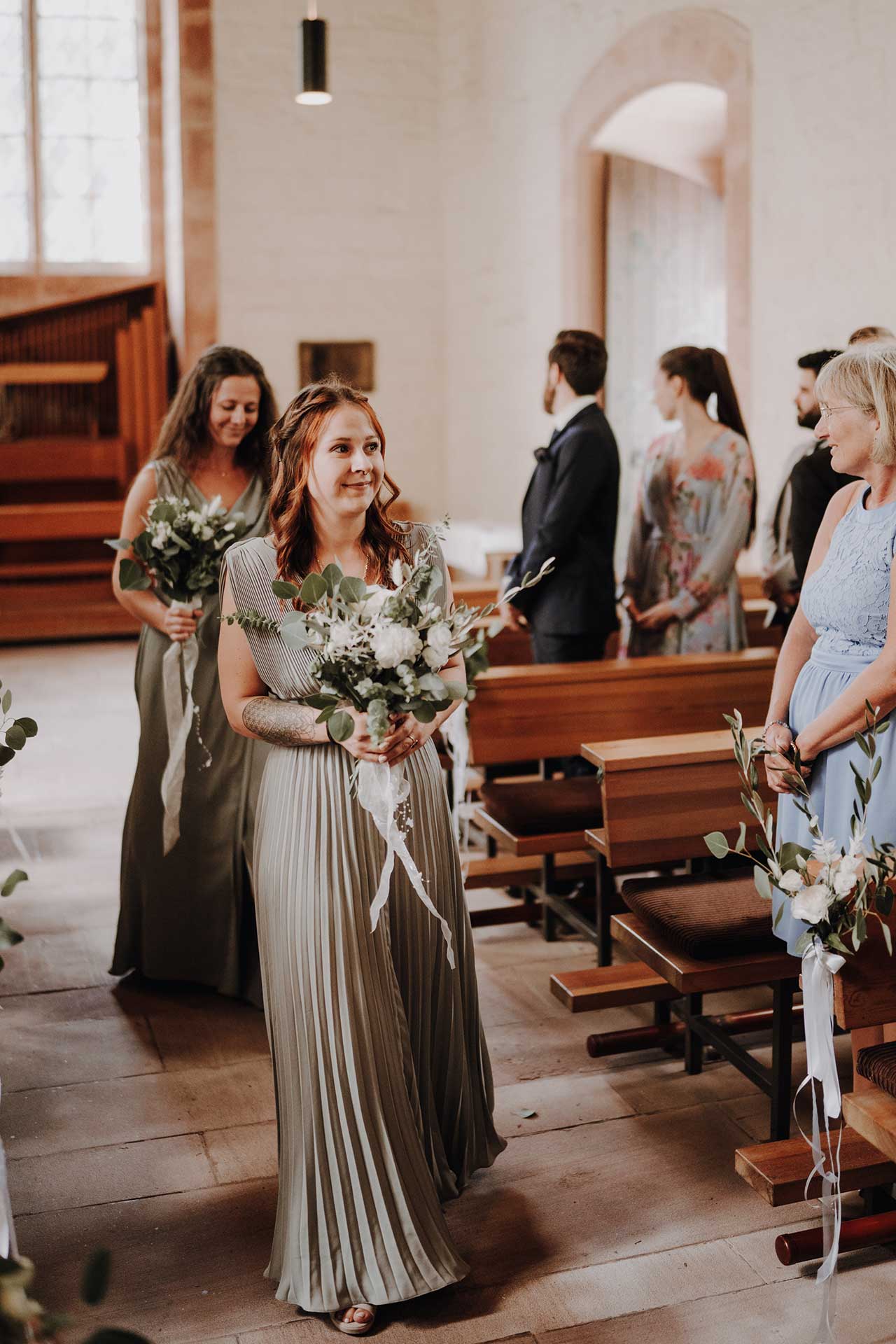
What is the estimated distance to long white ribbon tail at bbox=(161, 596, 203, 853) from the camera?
3.78 meters

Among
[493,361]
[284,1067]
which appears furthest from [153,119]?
[284,1067]

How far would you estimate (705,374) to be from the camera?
14.9ft

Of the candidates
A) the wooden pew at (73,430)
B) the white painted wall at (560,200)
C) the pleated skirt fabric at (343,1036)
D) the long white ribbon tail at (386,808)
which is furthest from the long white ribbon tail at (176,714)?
the wooden pew at (73,430)

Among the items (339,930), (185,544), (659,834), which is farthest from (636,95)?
(339,930)

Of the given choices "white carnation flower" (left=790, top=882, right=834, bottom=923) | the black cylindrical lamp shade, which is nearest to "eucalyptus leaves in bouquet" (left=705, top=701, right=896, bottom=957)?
"white carnation flower" (left=790, top=882, right=834, bottom=923)

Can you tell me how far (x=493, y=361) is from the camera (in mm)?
10961

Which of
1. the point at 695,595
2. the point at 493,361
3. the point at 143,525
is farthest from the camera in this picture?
the point at 493,361

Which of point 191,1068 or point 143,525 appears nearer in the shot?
point 191,1068

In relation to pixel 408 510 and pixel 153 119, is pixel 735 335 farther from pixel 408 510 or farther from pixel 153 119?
pixel 153 119

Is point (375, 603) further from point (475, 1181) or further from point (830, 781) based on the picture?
point (475, 1181)

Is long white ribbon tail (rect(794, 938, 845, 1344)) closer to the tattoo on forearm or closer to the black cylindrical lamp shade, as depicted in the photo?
the tattoo on forearm

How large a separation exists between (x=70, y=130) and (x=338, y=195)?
246 cm

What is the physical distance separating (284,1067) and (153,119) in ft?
36.1

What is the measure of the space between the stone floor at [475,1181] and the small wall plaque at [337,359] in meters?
7.84
